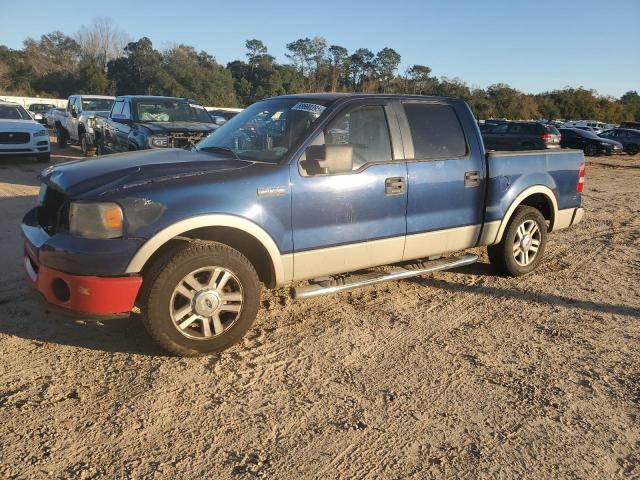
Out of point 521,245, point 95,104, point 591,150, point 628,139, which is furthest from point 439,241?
point 628,139

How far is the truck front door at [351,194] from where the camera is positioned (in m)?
3.85

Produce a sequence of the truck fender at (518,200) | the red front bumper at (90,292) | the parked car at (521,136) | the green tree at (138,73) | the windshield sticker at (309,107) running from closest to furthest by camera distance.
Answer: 1. the red front bumper at (90,292)
2. the windshield sticker at (309,107)
3. the truck fender at (518,200)
4. the parked car at (521,136)
5. the green tree at (138,73)

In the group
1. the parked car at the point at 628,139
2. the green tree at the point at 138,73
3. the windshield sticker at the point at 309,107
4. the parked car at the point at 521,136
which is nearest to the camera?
the windshield sticker at the point at 309,107

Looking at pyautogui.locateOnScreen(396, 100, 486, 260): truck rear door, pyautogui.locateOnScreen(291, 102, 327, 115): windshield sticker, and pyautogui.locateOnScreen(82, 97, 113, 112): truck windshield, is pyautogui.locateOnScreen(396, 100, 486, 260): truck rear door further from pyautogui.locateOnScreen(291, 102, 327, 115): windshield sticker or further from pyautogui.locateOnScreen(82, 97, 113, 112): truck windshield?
pyautogui.locateOnScreen(82, 97, 113, 112): truck windshield

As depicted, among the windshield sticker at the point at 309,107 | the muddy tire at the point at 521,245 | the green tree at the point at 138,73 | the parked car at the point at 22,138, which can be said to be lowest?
the muddy tire at the point at 521,245

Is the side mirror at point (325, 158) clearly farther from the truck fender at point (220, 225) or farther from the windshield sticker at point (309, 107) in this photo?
the truck fender at point (220, 225)

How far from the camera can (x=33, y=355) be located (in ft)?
11.7

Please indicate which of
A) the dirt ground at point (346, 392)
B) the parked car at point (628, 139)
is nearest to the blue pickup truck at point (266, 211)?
the dirt ground at point (346, 392)

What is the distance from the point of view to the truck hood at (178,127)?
9.43 metres

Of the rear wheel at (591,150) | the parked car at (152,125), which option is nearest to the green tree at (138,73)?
the rear wheel at (591,150)

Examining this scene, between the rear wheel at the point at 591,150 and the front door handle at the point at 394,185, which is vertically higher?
the front door handle at the point at 394,185

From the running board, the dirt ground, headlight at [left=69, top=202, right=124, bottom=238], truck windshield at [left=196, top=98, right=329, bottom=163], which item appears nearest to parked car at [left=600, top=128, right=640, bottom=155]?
the dirt ground

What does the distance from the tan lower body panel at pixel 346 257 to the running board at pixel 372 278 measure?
92 mm

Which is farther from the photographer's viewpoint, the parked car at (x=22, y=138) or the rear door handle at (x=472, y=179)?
the parked car at (x=22, y=138)
